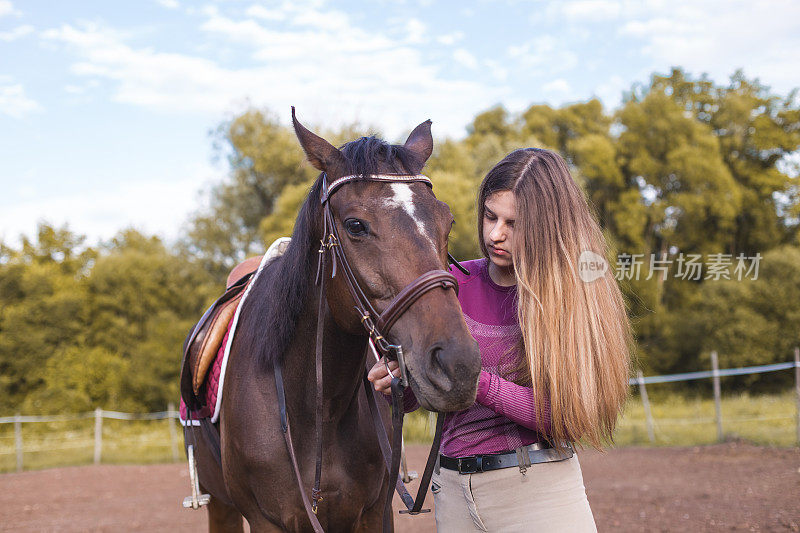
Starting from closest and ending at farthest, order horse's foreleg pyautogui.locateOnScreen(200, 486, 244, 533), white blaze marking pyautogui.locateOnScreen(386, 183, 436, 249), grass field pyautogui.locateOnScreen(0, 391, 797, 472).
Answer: white blaze marking pyautogui.locateOnScreen(386, 183, 436, 249)
horse's foreleg pyautogui.locateOnScreen(200, 486, 244, 533)
grass field pyautogui.locateOnScreen(0, 391, 797, 472)

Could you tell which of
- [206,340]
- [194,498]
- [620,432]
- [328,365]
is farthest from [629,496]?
[328,365]

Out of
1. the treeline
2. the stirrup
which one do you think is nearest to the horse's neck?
the stirrup

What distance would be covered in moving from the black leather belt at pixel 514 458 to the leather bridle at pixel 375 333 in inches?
4.3

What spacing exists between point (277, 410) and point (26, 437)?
862 inches

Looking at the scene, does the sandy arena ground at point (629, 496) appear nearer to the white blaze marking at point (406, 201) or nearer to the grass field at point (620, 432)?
the grass field at point (620, 432)

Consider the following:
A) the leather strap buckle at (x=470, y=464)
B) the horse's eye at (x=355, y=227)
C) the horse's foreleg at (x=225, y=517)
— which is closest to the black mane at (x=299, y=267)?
the horse's eye at (x=355, y=227)

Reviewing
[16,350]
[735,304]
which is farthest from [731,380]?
[16,350]

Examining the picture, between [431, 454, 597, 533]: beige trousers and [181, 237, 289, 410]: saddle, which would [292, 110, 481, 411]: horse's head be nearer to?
[431, 454, 597, 533]: beige trousers

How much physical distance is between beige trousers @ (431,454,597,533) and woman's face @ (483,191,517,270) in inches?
25.8

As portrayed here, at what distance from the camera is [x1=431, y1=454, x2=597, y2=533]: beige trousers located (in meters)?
1.87

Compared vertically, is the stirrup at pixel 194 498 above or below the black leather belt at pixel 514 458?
below

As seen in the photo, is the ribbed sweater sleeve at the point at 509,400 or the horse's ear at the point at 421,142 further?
the horse's ear at the point at 421,142

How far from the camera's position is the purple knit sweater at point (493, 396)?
1.85m

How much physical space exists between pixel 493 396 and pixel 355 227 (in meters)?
0.65
